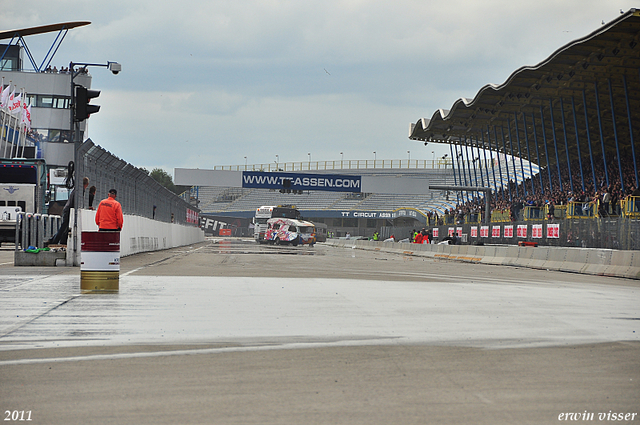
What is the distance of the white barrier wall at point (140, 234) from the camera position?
18844 mm

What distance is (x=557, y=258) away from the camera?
24.9m

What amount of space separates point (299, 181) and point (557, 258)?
40.4 m

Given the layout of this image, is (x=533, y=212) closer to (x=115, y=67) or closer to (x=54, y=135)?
(x=115, y=67)

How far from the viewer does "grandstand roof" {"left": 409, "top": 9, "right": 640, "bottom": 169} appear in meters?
36.2

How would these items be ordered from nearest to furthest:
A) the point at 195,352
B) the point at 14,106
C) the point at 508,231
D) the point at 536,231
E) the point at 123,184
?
1. the point at 195,352
2. the point at 123,184
3. the point at 536,231
4. the point at 508,231
5. the point at 14,106

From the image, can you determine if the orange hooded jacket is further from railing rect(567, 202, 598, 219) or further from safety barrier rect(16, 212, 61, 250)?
railing rect(567, 202, 598, 219)

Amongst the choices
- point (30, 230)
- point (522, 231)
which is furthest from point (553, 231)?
point (30, 230)

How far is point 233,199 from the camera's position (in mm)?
112188

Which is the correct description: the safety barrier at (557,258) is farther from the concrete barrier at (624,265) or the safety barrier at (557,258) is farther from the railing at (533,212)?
the railing at (533,212)

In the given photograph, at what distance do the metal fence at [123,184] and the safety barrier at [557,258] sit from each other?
15001mm

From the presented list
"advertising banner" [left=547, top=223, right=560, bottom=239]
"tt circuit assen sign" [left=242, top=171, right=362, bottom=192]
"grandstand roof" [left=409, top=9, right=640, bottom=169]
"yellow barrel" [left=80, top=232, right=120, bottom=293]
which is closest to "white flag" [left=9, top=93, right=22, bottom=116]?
"tt circuit assen sign" [left=242, top=171, right=362, bottom=192]

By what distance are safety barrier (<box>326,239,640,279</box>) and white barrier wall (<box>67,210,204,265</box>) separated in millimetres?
14719

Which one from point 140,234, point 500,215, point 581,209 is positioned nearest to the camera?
point 140,234

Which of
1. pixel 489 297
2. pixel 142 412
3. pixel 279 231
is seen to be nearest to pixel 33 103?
pixel 279 231
